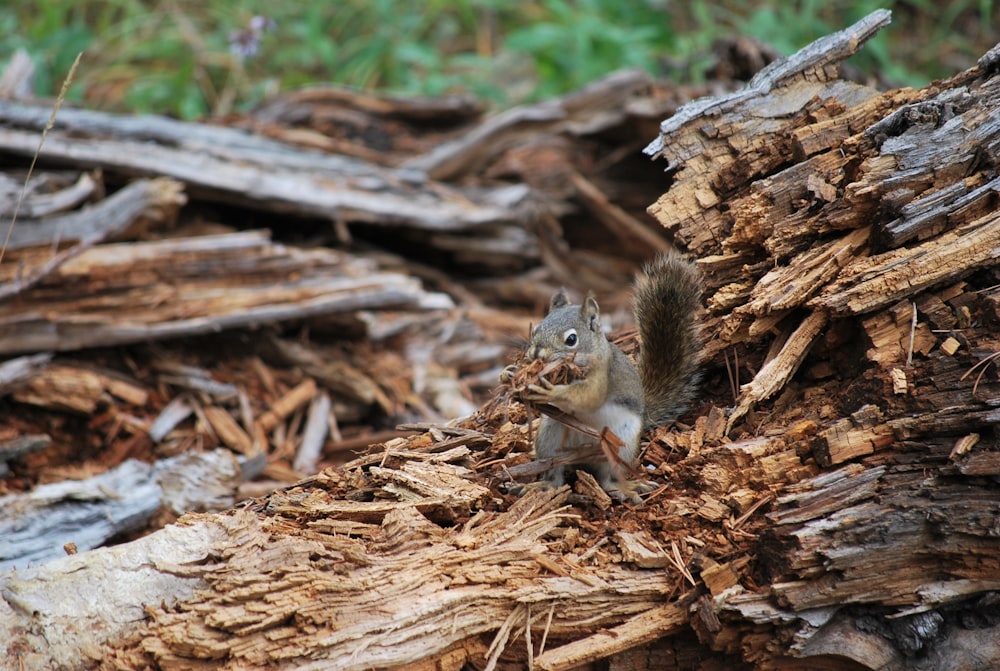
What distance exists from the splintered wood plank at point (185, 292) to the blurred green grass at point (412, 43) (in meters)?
2.17

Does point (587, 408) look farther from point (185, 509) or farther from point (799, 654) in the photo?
point (185, 509)

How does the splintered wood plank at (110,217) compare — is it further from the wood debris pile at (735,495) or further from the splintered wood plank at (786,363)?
the splintered wood plank at (786,363)

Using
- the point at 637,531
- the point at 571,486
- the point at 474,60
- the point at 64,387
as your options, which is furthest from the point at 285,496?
the point at 474,60

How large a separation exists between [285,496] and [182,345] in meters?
2.01

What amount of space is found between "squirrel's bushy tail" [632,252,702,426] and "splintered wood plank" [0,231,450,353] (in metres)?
1.82

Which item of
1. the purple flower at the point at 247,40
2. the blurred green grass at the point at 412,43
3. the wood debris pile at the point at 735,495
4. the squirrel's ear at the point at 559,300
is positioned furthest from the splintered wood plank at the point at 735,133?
the purple flower at the point at 247,40

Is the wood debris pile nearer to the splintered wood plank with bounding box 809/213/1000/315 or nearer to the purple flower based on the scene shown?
the splintered wood plank with bounding box 809/213/1000/315

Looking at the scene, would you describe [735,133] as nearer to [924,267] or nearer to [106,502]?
[924,267]

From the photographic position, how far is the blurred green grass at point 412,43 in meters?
6.46

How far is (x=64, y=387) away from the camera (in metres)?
3.87

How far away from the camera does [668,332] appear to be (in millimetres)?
2811

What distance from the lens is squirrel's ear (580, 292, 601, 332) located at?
2.71 meters

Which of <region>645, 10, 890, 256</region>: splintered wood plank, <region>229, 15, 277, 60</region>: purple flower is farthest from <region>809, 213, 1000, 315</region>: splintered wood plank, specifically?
<region>229, 15, 277, 60</region>: purple flower

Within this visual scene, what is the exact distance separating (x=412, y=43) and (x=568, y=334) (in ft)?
16.9
